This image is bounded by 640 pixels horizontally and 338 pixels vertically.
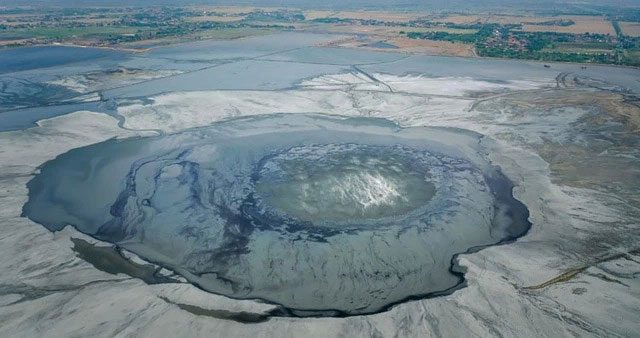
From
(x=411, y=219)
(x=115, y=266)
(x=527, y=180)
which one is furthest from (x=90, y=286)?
(x=527, y=180)

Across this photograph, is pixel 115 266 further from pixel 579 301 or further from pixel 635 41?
pixel 635 41

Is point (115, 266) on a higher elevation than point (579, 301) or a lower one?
lower

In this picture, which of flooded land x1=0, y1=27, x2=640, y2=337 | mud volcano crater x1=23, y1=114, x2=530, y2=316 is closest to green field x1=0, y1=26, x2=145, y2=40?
flooded land x1=0, y1=27, x2=640, y2=337

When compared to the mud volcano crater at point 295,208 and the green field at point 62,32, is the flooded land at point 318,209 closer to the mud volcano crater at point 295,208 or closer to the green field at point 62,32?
the mud volcano crater at point 295,208

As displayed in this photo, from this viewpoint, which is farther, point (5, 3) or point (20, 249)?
point (5, 3)

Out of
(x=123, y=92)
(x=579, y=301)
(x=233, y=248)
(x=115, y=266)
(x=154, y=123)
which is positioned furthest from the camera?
(x=123, y=92)

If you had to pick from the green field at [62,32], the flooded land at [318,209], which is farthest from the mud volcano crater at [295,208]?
the green field at [62,32]

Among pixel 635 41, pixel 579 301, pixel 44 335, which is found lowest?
pixel 44 335

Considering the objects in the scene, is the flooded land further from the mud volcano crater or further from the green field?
the green field
